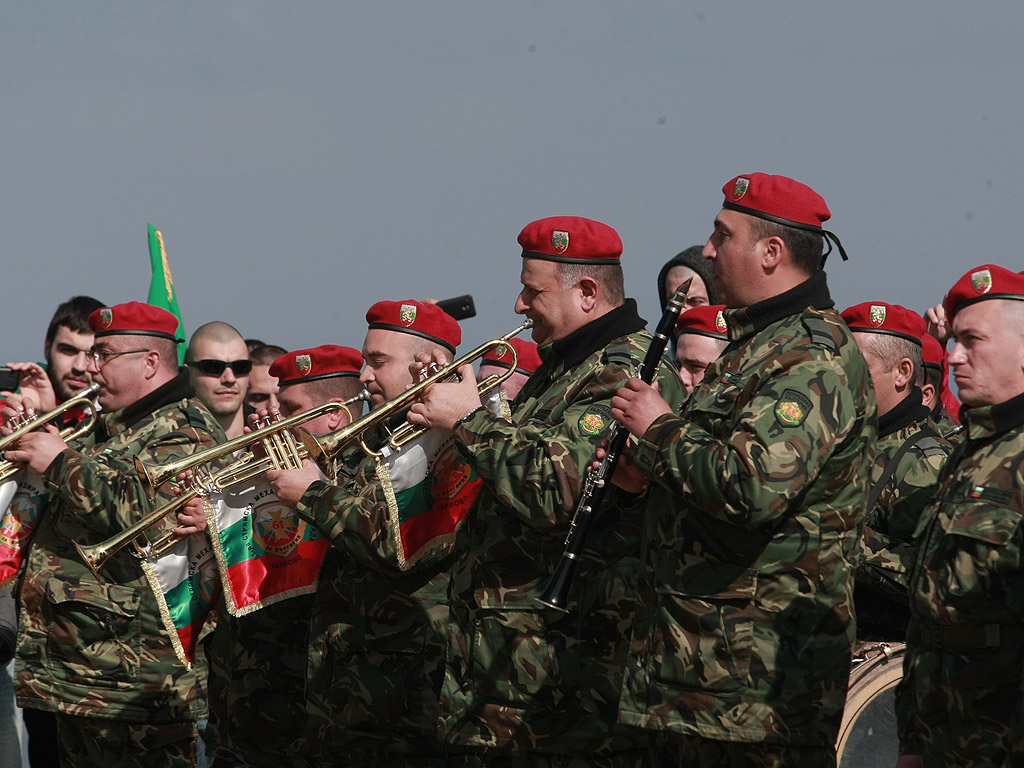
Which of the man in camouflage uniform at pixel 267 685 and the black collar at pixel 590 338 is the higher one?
the black collar at pixel 590 338

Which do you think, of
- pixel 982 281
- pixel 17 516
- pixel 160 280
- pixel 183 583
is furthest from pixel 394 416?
pixel 160 280

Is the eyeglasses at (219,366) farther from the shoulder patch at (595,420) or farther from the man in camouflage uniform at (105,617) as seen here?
the shoulder patch at (595,420)

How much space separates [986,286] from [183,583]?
4.53 metres

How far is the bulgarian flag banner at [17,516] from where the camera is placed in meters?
7.96

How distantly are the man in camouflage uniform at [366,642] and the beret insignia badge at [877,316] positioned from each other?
92.4 inches

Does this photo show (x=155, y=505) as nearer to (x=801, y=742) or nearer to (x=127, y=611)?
(x=127, y=611)

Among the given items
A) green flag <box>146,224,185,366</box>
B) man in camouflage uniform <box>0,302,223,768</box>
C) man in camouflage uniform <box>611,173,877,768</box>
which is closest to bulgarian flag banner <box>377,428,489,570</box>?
man in camouflage uniform <box>611,173,877,768</box>

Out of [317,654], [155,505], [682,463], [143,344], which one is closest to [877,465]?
[682,463]

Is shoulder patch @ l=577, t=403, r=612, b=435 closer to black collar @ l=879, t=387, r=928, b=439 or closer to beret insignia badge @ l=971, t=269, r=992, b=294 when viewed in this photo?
beret insignia badge @ l=971, t=269, r=992, b=294

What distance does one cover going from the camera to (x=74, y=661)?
763 cm

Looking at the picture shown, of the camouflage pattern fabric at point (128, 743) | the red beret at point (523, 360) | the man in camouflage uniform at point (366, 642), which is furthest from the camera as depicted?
the red beret at point (523, 360)

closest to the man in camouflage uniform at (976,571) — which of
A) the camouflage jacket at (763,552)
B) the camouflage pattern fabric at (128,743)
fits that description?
the camouflage jacket at (763,552)

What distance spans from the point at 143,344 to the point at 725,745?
4.88 metres

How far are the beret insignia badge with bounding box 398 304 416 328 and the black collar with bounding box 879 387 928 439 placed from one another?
2.44 metres
